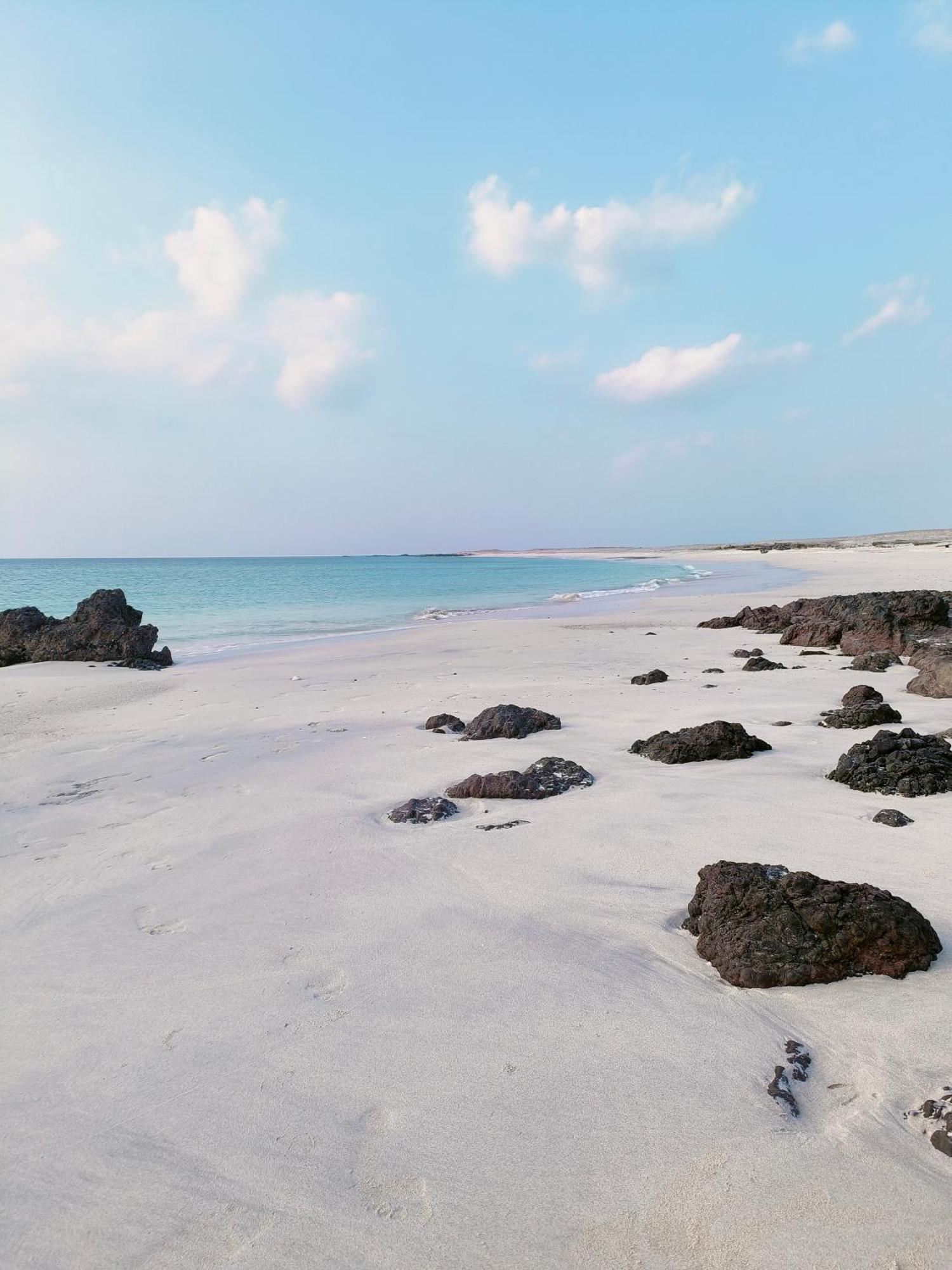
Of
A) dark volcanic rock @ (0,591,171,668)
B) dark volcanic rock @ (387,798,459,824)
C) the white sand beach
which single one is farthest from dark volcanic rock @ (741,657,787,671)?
dark volcanic rock @ (0,591,171,668)

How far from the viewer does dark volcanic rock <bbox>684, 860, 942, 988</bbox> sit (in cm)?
249

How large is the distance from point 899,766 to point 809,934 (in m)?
2.24

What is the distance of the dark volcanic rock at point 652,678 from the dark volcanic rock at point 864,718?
275cm

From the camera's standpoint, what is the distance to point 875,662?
9.03m

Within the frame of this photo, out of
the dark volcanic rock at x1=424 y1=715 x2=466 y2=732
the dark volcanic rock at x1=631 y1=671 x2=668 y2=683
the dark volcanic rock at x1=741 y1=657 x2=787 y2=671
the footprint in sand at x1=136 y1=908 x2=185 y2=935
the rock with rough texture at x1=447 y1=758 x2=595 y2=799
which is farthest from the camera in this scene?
the dark volcanic rock at x1=741 y1=657 x2=787 y2=671

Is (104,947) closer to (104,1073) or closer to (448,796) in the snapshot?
(104,1073)

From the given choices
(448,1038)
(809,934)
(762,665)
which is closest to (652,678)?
(762,665)

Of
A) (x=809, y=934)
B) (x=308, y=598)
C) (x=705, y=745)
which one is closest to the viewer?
(x=809, y=934)

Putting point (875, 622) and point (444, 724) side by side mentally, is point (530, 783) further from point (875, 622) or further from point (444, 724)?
point (875, 622)

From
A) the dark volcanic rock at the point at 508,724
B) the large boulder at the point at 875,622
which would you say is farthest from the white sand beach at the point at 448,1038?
the large boulder at the point at 875,622

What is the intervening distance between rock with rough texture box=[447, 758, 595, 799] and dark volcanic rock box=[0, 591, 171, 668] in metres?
10.3

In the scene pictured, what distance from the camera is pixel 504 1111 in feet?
6.41

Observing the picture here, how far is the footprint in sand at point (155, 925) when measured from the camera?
3072mm

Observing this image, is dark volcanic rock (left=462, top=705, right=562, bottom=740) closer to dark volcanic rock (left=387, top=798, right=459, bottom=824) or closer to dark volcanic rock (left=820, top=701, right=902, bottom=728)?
dark volcanic rock (left=387, top=798, right=459, bottom=824)
